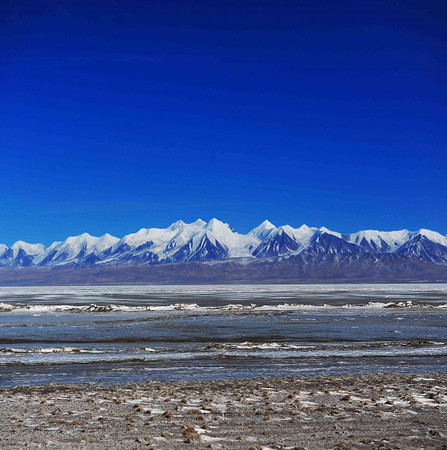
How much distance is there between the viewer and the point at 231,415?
1259 centimetres

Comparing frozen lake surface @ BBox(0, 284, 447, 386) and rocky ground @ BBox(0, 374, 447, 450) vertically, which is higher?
rocky ground @ BBox(0, 374, 447, 450)

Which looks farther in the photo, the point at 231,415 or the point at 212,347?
the point at 212,347

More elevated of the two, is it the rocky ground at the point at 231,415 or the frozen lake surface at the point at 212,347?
the rocky ground at the point at 231,415

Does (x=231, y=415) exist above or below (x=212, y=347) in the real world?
above

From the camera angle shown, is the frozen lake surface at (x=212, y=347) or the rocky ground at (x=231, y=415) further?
the frozen lake surface at (x=212, y=347)

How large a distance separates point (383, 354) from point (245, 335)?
11607 mm

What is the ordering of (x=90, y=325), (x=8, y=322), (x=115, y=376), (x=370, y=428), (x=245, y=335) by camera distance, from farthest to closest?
(x=8, y=322) < (x=90, y=325) < (x=245, y=335) < (x=115, y=376) < (x=370, y=428)

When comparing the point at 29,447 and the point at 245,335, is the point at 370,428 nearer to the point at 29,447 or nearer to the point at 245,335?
the point at 29,447

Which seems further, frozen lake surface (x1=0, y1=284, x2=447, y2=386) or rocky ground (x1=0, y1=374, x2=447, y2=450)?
frozen lake surface (x1=0, y1=284, x2=447, y2=386)

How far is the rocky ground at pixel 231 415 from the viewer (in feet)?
34.3

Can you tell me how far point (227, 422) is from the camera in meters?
11.9

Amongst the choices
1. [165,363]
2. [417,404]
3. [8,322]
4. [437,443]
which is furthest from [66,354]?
[8,322]

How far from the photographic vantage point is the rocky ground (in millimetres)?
10453

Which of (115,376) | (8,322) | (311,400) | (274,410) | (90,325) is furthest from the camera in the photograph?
(8,322)
